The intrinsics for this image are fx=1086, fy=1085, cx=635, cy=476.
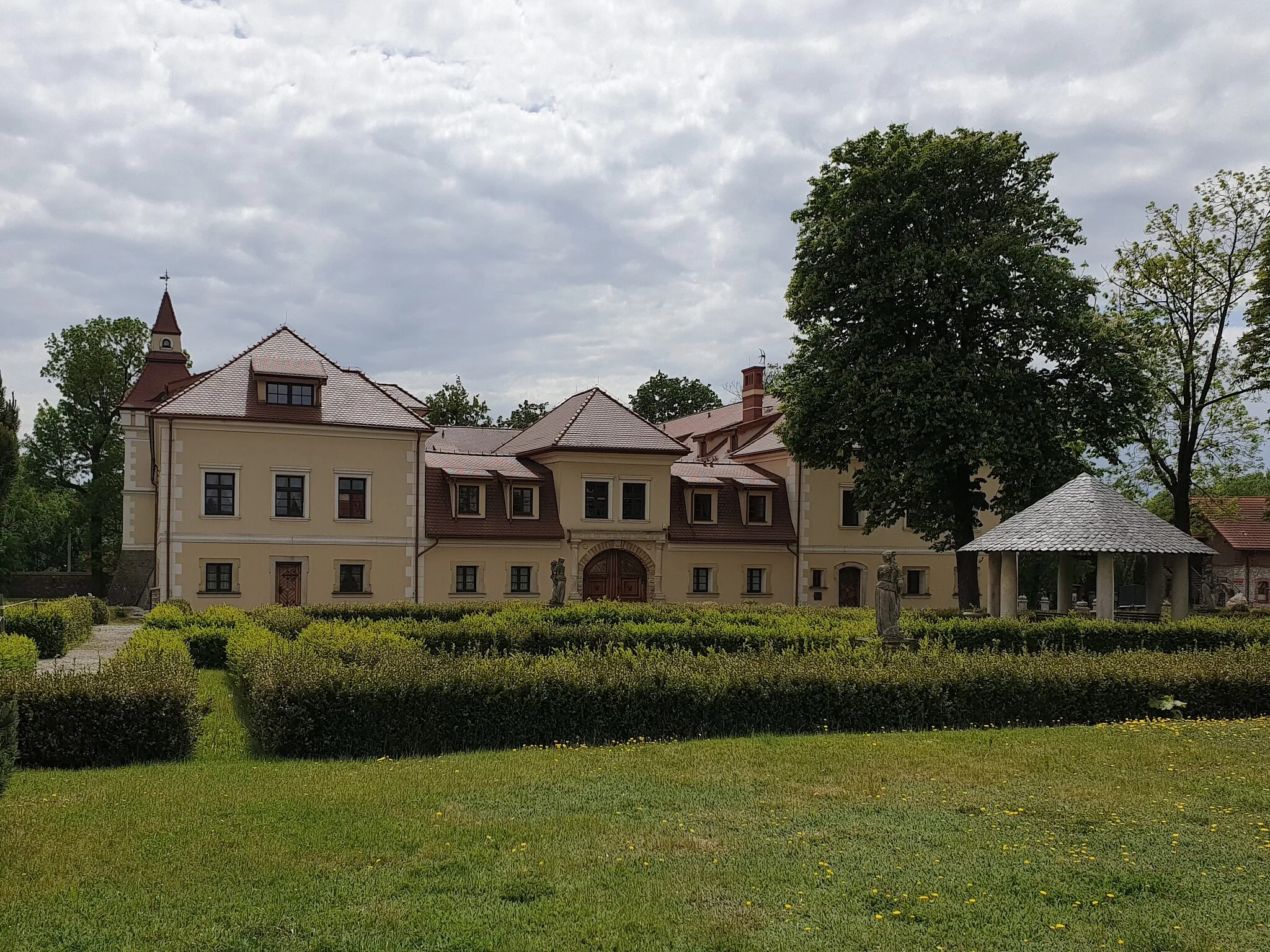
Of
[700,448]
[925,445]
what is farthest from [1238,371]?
[700,448]

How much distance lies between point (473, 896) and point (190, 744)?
22.3 ft

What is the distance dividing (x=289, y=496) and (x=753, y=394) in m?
22.1

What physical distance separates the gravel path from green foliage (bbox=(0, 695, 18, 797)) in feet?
35.1

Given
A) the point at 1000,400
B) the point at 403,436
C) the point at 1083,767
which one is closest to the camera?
the point at 1083,767

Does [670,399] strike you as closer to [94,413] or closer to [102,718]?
[94,413]

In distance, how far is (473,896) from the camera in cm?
743

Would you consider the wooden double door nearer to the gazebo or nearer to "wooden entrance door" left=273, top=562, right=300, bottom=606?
"wooden entrance door" left=273, top=562, right=300, bottom=606

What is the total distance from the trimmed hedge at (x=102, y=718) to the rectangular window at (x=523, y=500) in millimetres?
26798

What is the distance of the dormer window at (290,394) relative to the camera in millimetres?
36469

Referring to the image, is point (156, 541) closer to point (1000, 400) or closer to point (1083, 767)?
point (1000, 400)

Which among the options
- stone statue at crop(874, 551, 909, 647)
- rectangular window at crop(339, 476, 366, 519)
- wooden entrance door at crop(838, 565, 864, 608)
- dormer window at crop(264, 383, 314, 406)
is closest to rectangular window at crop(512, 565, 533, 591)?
rectangular window at crop(339, 476, 366, 519)

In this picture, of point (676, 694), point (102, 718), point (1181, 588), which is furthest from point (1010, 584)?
point (102, 718)

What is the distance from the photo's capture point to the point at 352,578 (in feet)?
122

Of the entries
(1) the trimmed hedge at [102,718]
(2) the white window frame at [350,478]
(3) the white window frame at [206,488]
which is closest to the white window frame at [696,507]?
(2) the white window frame at [350,478]
